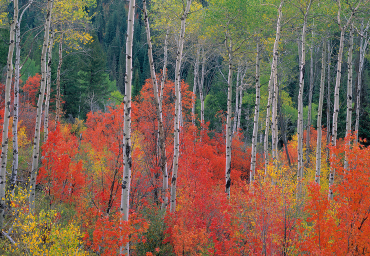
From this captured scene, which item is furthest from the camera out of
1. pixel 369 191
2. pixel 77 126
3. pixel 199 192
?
pixel 77 126

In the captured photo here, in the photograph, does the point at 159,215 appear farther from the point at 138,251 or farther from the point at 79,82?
the point at 79,82

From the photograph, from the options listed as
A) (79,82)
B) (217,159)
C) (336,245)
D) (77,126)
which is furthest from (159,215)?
(79,82)

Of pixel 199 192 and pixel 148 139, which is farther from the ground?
pixel 148 139

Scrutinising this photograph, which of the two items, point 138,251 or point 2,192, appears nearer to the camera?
point 2,192

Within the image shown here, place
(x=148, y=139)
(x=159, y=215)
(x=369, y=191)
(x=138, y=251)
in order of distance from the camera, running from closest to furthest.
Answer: (x=369, y=191)
(x=138, y=251)
(x=159, y=215)
(x=148, y=139)

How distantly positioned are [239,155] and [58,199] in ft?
50.4

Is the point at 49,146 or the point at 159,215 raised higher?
the point at 49,146

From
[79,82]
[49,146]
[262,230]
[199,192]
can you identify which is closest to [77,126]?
[79,82]

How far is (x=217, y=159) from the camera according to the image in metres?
20.7

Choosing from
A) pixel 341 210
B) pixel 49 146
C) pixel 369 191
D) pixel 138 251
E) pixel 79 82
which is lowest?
pixel 138 251

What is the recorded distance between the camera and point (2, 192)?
7.73 m

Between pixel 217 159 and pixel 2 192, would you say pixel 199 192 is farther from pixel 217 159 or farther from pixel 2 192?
pixel 217 159

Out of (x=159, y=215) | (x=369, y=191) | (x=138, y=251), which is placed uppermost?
(x=369, y=191)

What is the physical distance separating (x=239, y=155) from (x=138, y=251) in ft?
50.7
